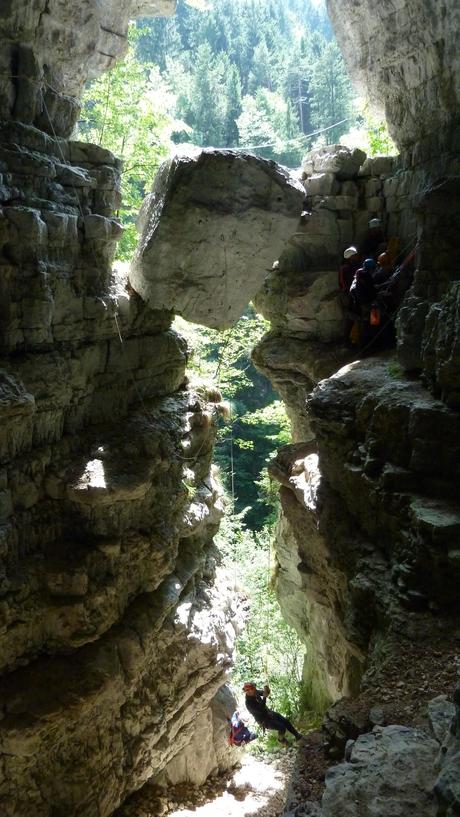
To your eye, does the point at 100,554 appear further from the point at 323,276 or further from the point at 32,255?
the point at 323,276

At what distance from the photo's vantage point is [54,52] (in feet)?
30.2

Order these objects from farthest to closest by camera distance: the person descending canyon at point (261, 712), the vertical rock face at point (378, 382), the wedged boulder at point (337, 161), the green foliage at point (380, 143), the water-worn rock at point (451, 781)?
the green foliage at point (380, 143), the wedged boulder at point (337, 161), the person descending canyon at point (261, 712), the vertical rock face at point (378, 382), the water-worn rock at point (451, 781)

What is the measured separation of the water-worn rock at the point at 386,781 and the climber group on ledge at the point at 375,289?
315 inches

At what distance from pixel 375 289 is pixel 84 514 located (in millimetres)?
6470

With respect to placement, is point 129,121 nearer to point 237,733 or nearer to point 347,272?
point 347,272

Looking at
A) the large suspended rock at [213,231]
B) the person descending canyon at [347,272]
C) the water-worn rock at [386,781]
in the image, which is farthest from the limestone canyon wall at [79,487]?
the water-worn rock at [386,781]

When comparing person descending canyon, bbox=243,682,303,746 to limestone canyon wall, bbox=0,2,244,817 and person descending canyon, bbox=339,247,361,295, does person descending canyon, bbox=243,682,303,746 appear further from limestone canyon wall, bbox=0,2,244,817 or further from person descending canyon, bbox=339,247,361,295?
person descending canyon, bbox=339,247,361,295

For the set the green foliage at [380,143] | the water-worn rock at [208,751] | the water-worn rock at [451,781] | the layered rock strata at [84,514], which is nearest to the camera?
the water-worn rock at [451,781]

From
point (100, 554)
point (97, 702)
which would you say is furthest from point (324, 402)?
point (97, 702)

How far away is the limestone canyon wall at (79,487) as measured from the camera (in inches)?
287

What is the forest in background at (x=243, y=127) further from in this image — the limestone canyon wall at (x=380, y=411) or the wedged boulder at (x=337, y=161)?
the limestone canyon wall at (x=380, y=411)

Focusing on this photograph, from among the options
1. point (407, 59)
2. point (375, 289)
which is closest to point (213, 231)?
point (375, 289)

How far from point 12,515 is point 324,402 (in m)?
4.63

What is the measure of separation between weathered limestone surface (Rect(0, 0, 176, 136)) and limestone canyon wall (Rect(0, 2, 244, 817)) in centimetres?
3
